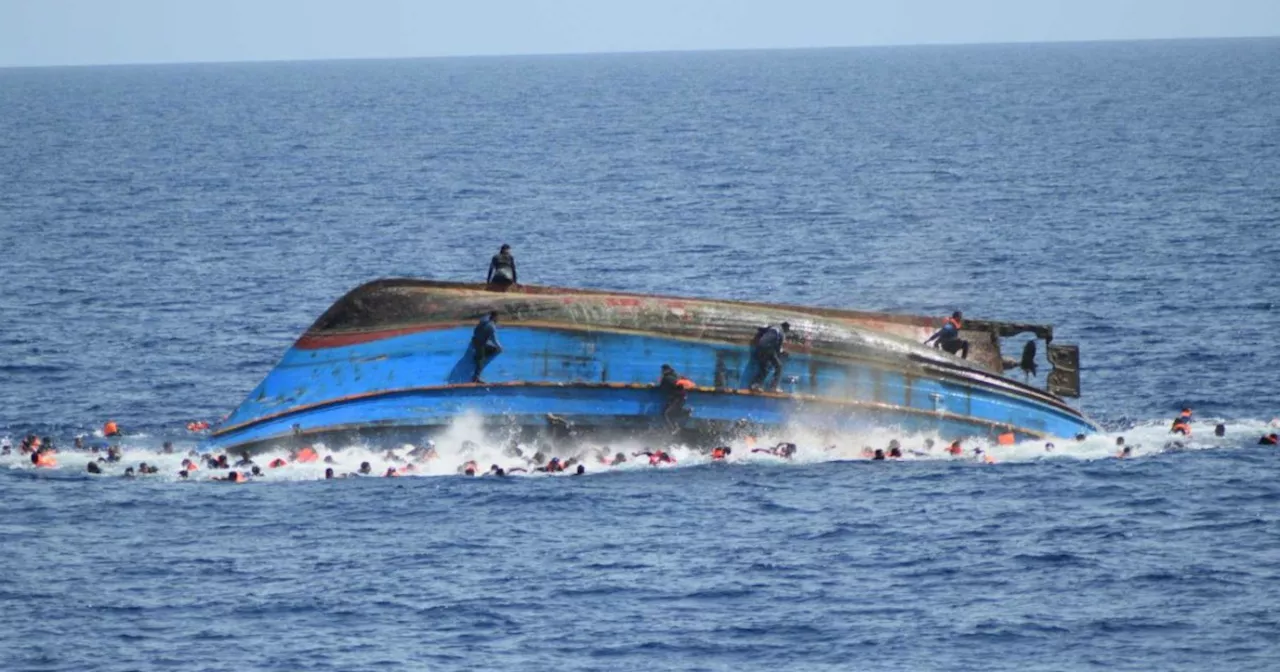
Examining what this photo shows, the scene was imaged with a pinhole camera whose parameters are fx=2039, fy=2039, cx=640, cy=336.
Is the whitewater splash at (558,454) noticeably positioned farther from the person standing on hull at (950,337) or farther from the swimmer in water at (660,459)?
the person standing on hull at (950,337)

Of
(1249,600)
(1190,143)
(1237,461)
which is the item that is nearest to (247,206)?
(1190,143)

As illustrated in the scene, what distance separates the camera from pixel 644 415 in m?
62.7

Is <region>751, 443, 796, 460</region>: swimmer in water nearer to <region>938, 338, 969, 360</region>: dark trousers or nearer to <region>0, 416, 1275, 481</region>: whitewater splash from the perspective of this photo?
<region>0, 416, 1275, 481</region>: whitewater splash

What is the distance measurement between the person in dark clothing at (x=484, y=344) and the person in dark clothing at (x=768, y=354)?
802 cm

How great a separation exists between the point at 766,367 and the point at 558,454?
7.05 m

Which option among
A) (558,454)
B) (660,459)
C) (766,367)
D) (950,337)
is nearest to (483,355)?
(558,454)

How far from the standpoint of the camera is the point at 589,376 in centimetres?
6300

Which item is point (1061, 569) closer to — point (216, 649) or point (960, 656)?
point (960, 656)

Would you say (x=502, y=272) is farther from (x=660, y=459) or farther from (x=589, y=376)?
(x=660, y=459)

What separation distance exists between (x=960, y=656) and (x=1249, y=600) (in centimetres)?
853

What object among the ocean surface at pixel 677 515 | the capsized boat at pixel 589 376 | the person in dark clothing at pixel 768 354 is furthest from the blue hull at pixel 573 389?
the ocean surface at pixel 677 515

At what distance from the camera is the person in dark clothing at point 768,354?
6328 cm

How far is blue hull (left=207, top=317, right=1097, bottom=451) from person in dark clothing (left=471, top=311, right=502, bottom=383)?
0.32 m

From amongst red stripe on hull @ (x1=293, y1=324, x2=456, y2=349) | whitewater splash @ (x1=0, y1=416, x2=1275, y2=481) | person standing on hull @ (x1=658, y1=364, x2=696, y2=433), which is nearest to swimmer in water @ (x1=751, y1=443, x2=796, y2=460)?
whitewater splash @ (x1=0, y1=416, x2=1275, y2=481)
